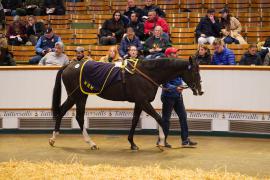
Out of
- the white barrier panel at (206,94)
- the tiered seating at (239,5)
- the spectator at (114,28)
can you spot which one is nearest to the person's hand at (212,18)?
the spectator at (114,28)

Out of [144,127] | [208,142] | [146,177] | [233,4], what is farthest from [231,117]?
[233,4]

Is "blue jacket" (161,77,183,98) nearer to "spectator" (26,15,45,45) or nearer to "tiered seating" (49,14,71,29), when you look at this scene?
"spectator" (26,15,45,45)

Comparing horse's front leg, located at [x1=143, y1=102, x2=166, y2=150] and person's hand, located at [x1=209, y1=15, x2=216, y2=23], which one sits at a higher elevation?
person's hand, located at [x1=209, y1=15, x2=216, y2=23]

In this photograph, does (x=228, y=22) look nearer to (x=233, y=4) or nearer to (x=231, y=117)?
(x=233, y=4)

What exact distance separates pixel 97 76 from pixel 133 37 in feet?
9.13

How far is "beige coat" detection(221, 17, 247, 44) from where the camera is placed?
16.1 meters

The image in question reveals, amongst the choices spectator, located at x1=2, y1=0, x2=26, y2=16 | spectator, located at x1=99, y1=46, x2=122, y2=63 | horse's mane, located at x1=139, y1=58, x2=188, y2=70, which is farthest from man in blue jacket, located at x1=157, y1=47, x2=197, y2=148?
spectator, located at x1=2, y1=0, x2=26, y2=16

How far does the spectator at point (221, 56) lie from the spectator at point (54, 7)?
6861 millimetres

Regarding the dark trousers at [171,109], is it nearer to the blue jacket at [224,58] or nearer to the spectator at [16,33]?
the blue jacket at [224,58]

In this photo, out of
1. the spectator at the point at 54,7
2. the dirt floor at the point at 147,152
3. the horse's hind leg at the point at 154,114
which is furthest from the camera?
the spectator at the point at 54,7

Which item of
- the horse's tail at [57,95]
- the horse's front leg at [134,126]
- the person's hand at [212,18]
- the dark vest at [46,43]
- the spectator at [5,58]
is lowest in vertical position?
the horse's front leg at [134,126]

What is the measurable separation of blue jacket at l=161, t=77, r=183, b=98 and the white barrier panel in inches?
47.5

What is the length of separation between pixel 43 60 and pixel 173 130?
133 inches

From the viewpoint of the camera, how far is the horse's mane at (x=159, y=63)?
11.7m
